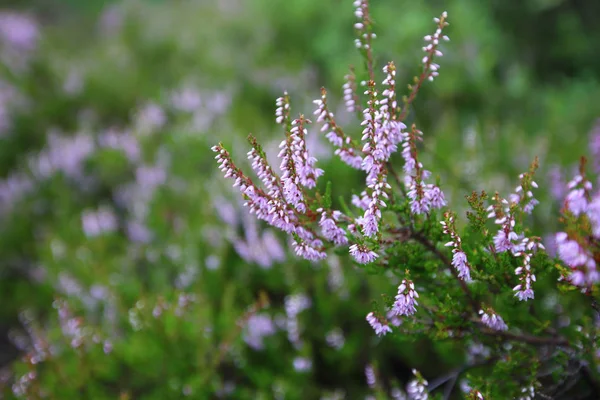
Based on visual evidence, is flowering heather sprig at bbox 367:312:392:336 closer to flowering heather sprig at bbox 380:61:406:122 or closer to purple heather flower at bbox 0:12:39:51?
flowering heather sprig at bbox 380:61:406:122

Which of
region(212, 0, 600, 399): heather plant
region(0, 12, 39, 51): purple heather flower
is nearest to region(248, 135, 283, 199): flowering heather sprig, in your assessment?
region(212, 0, 600, 399): heather plant

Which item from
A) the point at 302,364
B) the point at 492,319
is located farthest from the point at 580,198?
the point at 302,364

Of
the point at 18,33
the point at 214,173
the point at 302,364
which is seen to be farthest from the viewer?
the point at 18,33

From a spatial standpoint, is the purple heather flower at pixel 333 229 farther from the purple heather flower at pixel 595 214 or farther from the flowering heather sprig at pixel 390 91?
the purple heather flower at pixel 595 214

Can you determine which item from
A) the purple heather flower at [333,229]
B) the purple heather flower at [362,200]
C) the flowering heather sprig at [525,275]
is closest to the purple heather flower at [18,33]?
the purple heather flower at [362,200]

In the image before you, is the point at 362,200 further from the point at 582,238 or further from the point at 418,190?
the point at 582,238

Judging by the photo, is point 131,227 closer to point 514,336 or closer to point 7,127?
point 7,127

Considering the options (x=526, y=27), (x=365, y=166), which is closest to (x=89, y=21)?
A: (x=526, y=27)

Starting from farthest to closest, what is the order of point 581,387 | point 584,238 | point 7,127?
point 7,127 < point 581,387 < point 584,238
